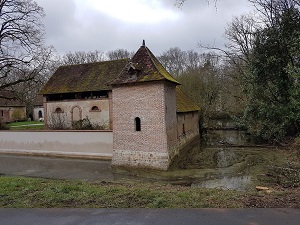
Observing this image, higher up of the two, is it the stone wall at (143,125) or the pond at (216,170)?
the stone wall at (143,125)

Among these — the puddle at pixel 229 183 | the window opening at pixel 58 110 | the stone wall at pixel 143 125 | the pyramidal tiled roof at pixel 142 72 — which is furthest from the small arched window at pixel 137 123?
the window opening at pixel 58 110

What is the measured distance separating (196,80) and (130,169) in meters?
19.5

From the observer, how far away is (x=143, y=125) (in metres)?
15.0

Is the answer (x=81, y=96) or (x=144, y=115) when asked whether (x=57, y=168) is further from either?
(x=81, y=96)

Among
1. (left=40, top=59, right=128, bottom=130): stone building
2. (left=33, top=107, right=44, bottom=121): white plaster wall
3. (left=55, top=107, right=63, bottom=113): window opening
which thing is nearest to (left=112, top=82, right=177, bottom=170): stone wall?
(left=40, top=59, right=128, bottom=130): stone building

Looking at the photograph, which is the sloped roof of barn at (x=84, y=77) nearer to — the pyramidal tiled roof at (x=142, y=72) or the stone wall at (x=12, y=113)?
the pyramidal tiled roof at (x=142, y=72)

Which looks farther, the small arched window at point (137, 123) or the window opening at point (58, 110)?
the window opening at point (58, 110)

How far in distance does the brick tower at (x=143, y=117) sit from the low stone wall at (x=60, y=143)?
2.74 m

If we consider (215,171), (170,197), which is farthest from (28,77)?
(170,197)

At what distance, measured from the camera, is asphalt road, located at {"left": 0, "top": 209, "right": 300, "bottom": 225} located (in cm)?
407

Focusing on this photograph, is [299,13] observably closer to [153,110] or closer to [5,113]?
[153,110]

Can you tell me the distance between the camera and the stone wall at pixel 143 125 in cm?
1456

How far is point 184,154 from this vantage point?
1859 centimetres

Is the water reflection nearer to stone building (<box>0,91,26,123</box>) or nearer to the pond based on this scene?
the pond
